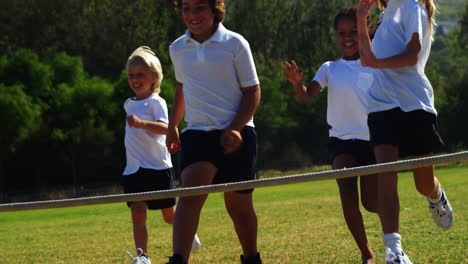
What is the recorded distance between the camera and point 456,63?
82.2 m

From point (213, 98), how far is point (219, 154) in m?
0.39

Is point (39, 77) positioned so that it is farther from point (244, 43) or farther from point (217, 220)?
point (244, 43)

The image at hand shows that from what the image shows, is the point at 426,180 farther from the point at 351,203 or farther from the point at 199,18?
the point at 199,18

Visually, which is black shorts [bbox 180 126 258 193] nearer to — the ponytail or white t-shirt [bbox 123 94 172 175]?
the ponytail

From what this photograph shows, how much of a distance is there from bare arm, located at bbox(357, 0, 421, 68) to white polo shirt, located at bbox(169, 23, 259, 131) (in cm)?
81

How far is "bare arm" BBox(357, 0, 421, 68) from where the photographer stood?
6.43 meters

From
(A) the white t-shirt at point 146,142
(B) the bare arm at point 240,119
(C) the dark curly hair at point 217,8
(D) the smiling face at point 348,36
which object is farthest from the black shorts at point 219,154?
(A) the white t-shirt at point 146,142

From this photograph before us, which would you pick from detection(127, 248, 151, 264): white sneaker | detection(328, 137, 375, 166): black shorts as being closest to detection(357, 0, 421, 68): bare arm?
detection(328, 137, 375, 166): black shorts

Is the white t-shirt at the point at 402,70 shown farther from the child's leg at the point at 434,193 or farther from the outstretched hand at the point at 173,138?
the outstretched hand at the point at 173,138

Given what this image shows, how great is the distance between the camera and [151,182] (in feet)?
29.4

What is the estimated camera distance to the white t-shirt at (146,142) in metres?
8.98

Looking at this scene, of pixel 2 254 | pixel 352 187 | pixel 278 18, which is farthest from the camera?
pixel 278 18

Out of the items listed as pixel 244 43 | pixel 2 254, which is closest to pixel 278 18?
pixel 2 254

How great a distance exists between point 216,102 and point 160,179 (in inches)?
89.0
